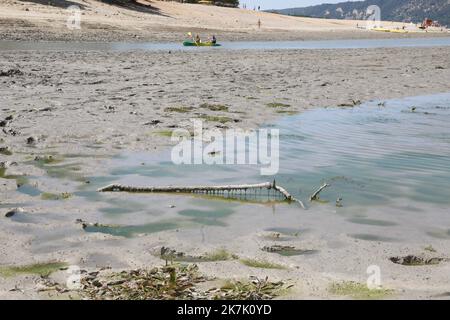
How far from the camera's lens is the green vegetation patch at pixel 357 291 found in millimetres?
3911

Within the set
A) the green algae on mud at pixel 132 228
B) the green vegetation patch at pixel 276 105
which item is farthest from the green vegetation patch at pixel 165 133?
the green algae on mud at pixel 132 228

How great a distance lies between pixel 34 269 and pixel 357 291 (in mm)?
2632

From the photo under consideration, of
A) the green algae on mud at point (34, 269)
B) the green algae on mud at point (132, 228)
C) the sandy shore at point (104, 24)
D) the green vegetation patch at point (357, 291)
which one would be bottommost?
the green algae on mud at point (34, 269)

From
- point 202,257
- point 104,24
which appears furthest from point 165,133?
point 104,24

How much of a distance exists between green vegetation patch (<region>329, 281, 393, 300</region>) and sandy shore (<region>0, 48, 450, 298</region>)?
0.28 feet

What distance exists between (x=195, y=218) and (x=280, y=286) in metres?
1.91

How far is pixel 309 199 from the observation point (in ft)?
21.1

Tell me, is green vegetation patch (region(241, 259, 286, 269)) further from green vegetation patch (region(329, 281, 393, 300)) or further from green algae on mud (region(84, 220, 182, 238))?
green algae on mud (region(84, 220, 182, 238))

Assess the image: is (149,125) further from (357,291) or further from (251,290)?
(357,291)

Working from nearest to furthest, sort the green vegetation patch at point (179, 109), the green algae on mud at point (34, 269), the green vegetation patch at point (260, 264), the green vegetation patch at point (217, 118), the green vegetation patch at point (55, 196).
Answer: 1. the green algae on mud at point (34, 269)
2. the green vegetation patch at point (260, 264)
3. the green vegetation patch at point (55, 196)
4. the green vegetation patch at point (217, 118)
5. the green vegetation patch at point (179, 109)

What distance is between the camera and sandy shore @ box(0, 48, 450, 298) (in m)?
4.55

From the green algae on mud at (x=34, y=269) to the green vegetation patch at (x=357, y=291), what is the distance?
2.27 metres

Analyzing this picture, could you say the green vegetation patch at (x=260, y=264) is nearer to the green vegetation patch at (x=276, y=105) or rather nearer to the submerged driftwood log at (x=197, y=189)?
the submerged driftwood log at (x=197, y=189)
